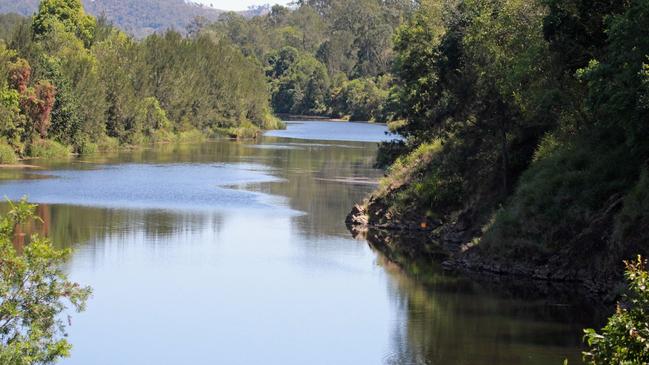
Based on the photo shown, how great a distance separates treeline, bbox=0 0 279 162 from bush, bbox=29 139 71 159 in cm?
8

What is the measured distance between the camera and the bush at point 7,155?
7812 cm

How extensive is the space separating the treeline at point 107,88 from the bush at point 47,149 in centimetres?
8

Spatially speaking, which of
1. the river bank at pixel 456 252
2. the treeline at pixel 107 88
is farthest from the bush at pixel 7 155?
the river bank at pixel 456 252

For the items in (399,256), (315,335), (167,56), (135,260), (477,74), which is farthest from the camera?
(167,56)

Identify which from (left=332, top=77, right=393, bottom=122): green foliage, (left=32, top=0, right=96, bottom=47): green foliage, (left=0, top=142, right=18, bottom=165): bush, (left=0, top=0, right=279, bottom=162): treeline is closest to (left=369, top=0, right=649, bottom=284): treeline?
(left=0, top=142, right=18, bottom=165): bush

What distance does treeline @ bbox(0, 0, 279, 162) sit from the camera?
8506cm

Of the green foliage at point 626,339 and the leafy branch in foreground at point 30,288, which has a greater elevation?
the green foliage at point 626,339

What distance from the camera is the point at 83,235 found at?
4666cm

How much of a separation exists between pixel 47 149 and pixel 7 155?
9.23 meters

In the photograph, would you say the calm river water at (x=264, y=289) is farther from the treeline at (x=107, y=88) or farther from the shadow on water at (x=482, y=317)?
the treeline at (x=107, y=88)

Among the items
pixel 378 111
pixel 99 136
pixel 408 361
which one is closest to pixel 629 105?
pixel 408 361

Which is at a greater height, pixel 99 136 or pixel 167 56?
pixel 167 56

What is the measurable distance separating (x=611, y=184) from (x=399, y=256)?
10.3 m

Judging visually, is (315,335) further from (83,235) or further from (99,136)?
(99,136)
